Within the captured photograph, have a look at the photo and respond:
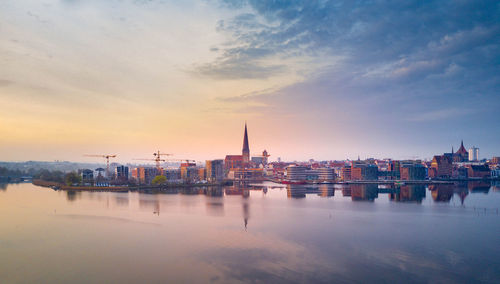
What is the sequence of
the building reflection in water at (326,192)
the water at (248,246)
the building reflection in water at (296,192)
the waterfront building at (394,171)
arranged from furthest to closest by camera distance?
the waterfront building at (394,171)
the building reflection in water at (326,192)
the building reflection in water at (296,192)
the water at (248,246)

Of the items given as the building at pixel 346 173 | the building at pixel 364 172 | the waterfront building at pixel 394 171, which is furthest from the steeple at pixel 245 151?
the waterfront building at pixel 394 171

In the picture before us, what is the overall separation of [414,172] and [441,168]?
39.3 ft

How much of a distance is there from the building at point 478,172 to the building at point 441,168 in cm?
474

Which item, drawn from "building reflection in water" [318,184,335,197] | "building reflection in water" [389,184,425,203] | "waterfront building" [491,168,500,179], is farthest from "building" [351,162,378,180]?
"waterfront building" [491,168,500,179]

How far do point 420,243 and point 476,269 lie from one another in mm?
3972

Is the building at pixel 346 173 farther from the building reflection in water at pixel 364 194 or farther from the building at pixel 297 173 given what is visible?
the building reflection in water at pixel 364 194

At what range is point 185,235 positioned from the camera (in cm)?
1956

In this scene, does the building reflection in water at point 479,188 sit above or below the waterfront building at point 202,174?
below

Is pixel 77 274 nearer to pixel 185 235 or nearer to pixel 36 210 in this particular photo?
pixel 185 235

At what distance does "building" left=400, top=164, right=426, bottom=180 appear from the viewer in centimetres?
7331

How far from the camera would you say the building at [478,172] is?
7862cm

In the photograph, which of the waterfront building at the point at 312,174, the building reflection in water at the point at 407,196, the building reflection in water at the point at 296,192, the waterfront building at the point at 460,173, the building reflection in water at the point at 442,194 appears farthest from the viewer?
the waterfront building at the point at 312,174

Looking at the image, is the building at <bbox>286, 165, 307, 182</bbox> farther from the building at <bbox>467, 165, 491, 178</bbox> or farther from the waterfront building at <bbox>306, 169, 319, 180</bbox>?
the building at <bbox>467, 165, 491, 178</bbox>

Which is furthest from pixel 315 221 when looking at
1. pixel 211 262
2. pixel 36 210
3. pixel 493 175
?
pixel 493 175
